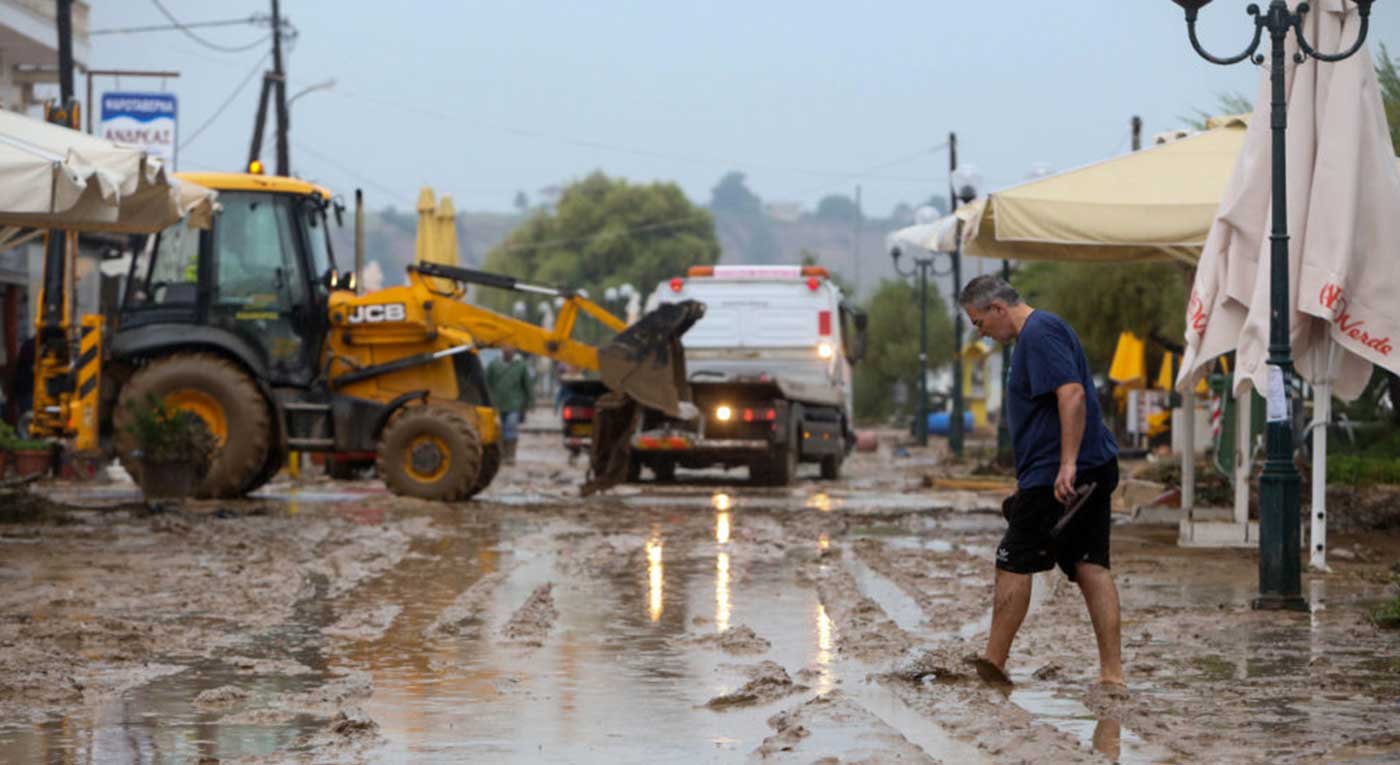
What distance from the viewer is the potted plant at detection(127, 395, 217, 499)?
740 inches

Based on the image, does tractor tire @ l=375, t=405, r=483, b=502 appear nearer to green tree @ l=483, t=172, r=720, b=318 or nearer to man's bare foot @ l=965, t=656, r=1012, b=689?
man's bare foot @ l=965, t=656, r=1012, b=689

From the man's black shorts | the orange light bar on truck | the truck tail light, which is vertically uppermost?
the orange light bar on truck

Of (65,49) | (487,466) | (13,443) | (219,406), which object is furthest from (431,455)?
(65,49)

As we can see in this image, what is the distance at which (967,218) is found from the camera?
16.3 m

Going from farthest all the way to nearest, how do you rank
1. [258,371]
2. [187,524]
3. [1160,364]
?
[1160,364]
[258,371]
[187,524]

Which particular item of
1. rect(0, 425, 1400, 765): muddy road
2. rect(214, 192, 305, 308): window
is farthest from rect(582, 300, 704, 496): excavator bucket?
rect(0, 425, 1400, 765): muddy road

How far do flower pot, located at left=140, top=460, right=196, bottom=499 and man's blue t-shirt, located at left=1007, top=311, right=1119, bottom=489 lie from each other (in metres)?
12.0

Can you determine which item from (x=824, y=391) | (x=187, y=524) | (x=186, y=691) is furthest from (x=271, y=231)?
(x=186, y=691)

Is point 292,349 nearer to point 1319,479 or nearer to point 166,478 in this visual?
point 166,478

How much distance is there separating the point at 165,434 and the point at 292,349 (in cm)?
220

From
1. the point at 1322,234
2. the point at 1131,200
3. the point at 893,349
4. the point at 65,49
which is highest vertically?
the point at 65,49

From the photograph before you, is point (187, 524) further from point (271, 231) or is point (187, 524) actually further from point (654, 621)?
point (654, 621)

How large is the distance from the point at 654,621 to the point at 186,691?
3.16 m

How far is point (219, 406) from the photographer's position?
798 inches
